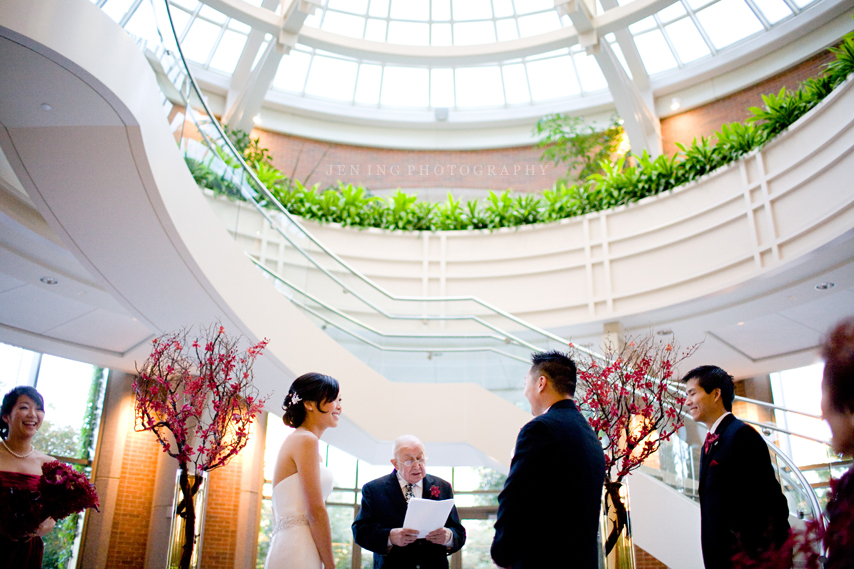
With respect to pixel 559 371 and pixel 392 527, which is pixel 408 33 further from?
pixel 559 371

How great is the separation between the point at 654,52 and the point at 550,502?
13750 millimetres

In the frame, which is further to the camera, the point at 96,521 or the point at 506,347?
the point at 96,521

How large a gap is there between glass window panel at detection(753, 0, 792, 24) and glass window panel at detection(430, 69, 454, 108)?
6.65 meters

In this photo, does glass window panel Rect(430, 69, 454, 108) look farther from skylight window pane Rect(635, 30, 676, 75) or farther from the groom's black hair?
the groom's black hair

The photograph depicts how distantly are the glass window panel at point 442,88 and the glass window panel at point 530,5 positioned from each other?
2276 mm

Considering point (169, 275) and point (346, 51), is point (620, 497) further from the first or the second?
point (346, 51)

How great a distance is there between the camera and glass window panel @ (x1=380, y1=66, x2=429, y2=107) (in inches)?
624

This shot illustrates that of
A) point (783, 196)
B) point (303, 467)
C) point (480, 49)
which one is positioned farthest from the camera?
point (480, 49)

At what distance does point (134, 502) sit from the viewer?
11539 mm

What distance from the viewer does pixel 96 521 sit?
36.7ft

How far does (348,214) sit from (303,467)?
28.8 feet

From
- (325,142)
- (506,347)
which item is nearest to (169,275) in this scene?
(506,347)

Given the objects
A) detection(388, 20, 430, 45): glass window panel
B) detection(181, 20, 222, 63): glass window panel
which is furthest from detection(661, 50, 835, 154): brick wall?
detection(181, 20, 222, 63): glass window panel

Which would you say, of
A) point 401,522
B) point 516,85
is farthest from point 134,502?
point 516,85
